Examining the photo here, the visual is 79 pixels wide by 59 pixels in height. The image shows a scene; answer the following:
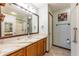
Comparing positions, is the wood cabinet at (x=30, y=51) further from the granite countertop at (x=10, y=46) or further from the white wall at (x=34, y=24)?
the white wall at (x=34, y=24)

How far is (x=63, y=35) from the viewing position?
16.8 feet

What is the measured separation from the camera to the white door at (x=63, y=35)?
484 centimetres

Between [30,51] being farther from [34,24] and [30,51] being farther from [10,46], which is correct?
[34,24]

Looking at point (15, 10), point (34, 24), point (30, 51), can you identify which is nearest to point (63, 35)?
point (34, 24)

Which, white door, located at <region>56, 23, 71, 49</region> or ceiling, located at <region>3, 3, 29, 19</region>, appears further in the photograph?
white door, located at <region>56, 23, 71, 49</region>

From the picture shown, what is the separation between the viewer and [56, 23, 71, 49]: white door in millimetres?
4836

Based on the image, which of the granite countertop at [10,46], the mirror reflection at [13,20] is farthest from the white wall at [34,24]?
the granite countertop at [10,46]

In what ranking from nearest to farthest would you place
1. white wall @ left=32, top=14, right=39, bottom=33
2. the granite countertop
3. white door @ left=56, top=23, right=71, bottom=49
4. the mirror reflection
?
the granite countertop → the mirror reflection → white wall @ left=32, top=14, right=39, bottom=33 → white door @ left=56, top=23, right=71, bottom=49

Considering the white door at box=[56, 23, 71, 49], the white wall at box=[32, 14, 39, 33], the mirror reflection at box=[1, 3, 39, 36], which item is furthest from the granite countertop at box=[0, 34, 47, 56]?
the white door at box=[56, 23, 71, 49]

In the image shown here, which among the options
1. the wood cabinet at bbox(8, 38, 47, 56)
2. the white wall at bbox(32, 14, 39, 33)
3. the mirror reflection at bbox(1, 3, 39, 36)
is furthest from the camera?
the white wall at bbox(32, 14, 39, 33)

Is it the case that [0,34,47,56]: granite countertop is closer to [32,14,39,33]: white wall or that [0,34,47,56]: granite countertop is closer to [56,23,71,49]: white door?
[32,14,39,33]: white wall

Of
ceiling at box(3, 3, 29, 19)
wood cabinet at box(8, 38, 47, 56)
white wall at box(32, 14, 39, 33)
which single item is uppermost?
ceiling at box(3, 3, 29, 19)

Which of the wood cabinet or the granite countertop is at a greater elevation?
the granite countertop

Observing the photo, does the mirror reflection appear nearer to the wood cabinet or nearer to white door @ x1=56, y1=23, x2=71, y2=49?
the wood cabinet
